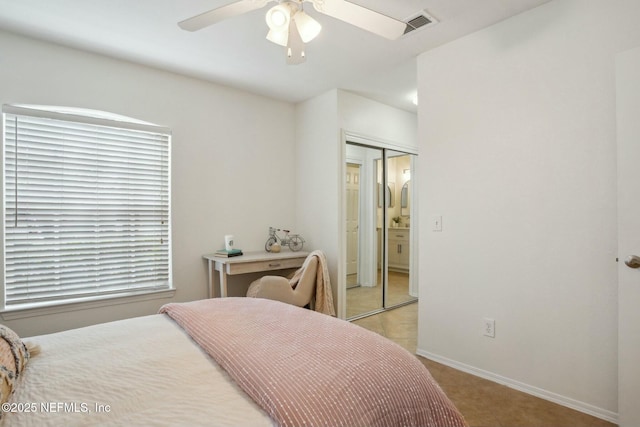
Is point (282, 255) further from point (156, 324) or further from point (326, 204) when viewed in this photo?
point (156, 324)

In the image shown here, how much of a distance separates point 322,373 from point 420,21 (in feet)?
7.51

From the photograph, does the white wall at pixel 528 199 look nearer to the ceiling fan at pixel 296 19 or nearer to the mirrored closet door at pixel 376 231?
the ceiling fan at pixel 296 19

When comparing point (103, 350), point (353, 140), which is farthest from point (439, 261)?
point (103, 350)

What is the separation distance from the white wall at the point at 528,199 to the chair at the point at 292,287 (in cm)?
102

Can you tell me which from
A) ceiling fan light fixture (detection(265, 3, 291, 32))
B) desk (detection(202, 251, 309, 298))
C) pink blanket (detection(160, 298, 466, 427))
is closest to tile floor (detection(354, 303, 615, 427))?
pink blanket (detection(160, 298, 466, 427))

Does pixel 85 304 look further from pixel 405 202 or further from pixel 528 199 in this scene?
pixel 405 202

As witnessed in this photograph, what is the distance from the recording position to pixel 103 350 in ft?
4.39

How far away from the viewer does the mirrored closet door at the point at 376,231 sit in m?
3.89

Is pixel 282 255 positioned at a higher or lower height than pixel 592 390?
higher

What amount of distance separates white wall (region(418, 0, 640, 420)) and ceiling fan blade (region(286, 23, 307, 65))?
1.42m

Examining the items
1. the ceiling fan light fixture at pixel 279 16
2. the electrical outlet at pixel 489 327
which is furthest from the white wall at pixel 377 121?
the electrical outlet at pixel 489 327

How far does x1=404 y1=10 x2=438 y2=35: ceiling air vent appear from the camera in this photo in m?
2.21

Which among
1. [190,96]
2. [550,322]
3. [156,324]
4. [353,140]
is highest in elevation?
[190,96]

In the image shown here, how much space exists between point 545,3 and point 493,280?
1.80 meters
